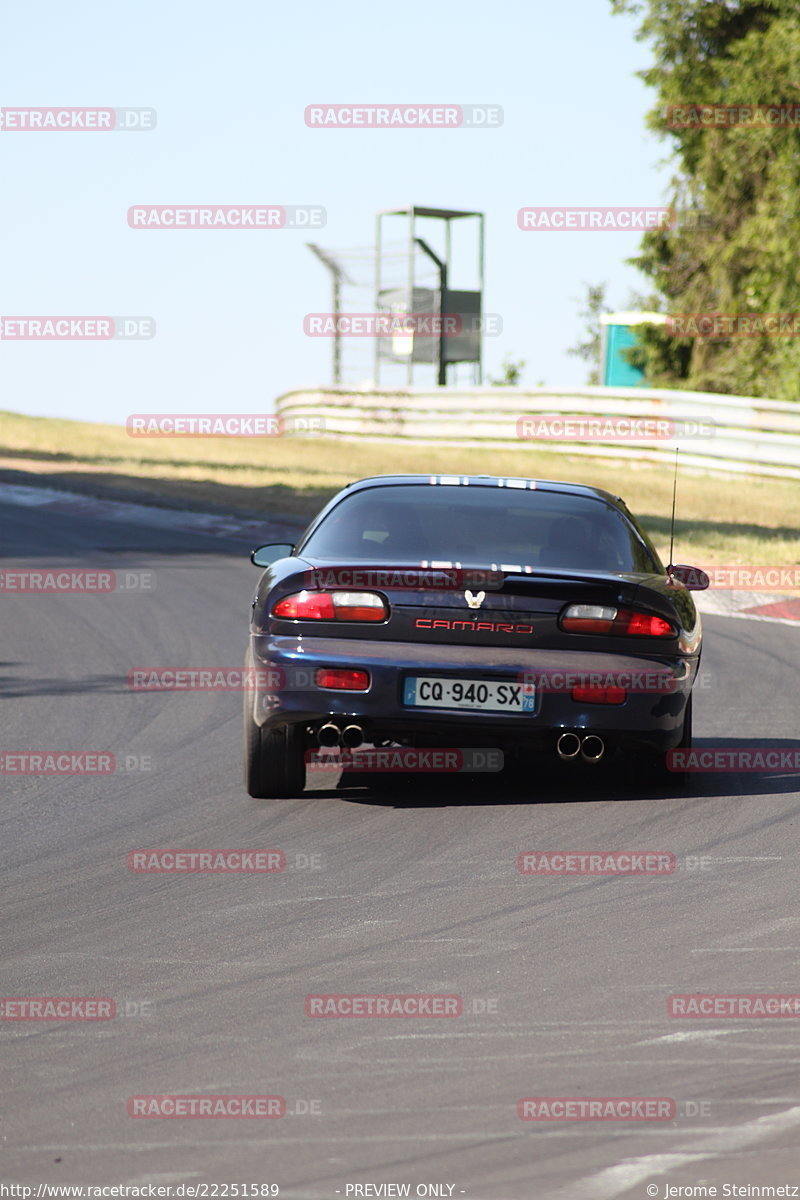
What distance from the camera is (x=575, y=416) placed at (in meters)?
30.2

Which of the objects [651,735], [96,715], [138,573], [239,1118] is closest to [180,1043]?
[239,1118]

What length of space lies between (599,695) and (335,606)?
113 centimetres

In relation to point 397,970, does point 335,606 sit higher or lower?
higher

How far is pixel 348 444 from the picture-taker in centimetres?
3494

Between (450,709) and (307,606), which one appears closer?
(450,709)

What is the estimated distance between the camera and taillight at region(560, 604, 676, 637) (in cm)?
694
